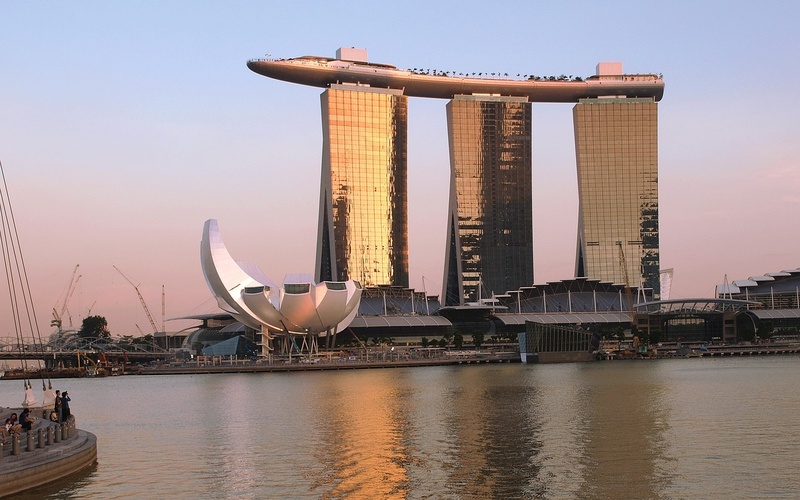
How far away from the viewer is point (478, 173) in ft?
627

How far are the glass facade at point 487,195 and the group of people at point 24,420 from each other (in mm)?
151242

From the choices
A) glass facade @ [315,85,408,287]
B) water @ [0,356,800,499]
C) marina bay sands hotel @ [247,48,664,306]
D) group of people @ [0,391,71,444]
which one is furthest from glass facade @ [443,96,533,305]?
group of people @ [0,391,71,444]

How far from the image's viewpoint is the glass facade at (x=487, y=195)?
19050cm

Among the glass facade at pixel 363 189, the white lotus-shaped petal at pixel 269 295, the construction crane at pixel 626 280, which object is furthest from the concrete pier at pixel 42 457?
the glass facade at pixel 363 189

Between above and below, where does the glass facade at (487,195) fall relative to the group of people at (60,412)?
above

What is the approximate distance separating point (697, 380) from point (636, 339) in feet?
232

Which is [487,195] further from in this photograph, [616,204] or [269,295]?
[269,295]

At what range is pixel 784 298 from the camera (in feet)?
582

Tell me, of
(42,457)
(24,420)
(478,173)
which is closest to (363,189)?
(478,173)

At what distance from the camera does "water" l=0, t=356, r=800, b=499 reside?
100 ft

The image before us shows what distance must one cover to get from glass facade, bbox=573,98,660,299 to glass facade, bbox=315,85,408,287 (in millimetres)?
33652

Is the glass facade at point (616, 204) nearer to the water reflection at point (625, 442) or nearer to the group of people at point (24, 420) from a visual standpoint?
the water reflection at point (625, 442)

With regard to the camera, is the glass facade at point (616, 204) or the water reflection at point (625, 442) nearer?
the water reflection at point (625, 442)

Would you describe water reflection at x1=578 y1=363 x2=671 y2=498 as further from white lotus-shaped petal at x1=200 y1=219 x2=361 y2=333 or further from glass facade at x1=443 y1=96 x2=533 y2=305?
glass facade at x1=443 y1=96 x2=533 y2=305
